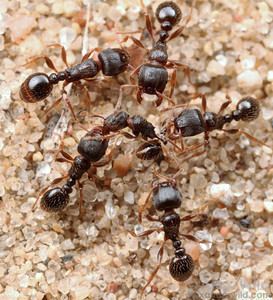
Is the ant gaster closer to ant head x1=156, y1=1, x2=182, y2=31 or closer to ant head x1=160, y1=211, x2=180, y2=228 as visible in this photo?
ant head x1=160, y1=211, x2=180, y2=228

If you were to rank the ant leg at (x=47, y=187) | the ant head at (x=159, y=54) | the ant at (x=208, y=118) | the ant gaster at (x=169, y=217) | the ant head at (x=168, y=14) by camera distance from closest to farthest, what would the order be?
the ant gaster at (x=169, y=217), the ant leg at (x=47, y=187), the ant at (x=208, y=118), the ant head at (x=159, y=54), the ant head at (x=168, y=14)

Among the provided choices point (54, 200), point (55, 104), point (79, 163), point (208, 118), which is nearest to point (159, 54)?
point (208, 118)

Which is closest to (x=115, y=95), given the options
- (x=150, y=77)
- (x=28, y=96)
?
(x=150, y=77)

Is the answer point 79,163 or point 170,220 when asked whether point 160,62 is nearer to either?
point 79,163

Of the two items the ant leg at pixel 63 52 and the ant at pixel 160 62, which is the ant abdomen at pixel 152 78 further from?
the ant leg at pixel 63 52

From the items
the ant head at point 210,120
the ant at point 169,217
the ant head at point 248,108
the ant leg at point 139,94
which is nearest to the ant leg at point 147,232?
the ant at point 169,217

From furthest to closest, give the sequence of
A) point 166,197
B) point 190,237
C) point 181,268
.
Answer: point 190,237 < point 166,197 < point 181,268
